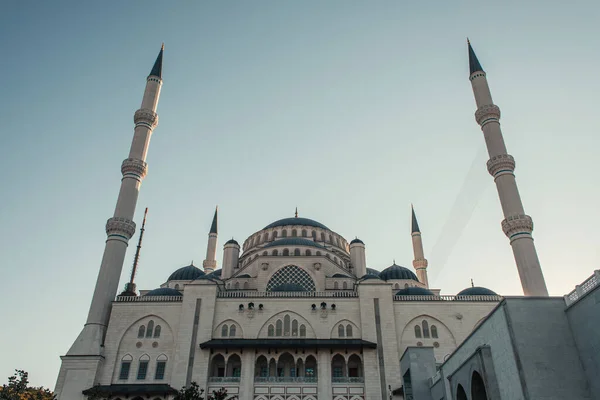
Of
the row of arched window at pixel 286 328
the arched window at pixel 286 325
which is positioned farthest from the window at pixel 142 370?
the arched window at pixel 286 325

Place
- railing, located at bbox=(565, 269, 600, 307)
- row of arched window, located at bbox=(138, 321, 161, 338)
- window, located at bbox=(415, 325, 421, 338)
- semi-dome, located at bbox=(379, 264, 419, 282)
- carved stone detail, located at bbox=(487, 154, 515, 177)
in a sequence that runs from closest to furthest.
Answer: railing, located at bbox=(565, 269, 600, 307) → window, located at bbox=(415, 325, 421, 338) → row of arched window, located at bbox=(138, 321, 161, 338) → carved stone detail, located at bbox=(487, 154, 515, 177) → semi-dome, located at bbox=(379, 264, 419, 282)

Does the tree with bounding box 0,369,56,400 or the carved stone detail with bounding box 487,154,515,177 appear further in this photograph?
the carved stone detail with bounding box 487,154,515,177

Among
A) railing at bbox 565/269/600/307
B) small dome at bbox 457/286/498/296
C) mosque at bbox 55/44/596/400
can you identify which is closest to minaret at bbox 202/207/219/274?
mosque at bbox 55/44/596/400

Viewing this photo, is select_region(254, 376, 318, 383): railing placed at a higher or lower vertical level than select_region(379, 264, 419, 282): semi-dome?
lower

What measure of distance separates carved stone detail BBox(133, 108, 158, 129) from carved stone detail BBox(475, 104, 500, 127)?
2731 cm

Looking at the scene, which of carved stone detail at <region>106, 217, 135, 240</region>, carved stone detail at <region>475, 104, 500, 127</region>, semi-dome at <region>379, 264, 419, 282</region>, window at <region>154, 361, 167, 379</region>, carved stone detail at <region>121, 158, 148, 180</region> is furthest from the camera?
semi-dome at <region>379, 264, 419, 282</region>

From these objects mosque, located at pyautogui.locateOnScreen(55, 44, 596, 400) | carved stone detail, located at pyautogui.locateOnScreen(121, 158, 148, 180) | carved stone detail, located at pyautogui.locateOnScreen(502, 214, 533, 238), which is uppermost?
carved stone detail, located at pyautogui.locateOnScreen(121, 158, 148, 180)

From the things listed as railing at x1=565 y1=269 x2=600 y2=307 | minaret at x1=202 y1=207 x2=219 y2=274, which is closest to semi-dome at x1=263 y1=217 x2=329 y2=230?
minaret at x1=202 y1=207 x2=219 y2=274

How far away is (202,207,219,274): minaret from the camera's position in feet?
170

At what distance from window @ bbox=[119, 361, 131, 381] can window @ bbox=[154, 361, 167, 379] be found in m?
1.90

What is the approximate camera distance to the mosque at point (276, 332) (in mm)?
30734

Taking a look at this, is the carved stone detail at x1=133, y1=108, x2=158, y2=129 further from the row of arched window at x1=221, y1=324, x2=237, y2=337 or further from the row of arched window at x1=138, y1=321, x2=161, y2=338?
the row of arched window at x1=221, y1=324, x2=237, y2=337

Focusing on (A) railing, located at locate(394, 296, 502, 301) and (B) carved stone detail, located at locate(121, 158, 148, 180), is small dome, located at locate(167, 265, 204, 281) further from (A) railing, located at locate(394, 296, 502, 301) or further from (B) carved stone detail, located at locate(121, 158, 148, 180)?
(A) railing, located at locate(394, 296, 502, 301)

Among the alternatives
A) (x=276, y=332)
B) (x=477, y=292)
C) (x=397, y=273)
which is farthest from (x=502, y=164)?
(x=276, y=332)
